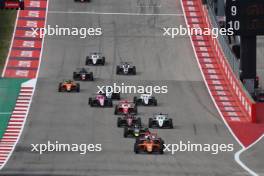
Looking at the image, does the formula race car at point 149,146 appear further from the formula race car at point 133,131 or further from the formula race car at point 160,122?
the formula race car at point 160,122

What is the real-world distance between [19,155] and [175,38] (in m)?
30.9

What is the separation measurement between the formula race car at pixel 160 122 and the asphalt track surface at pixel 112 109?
0.42 meters

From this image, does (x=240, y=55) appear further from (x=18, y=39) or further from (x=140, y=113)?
(x=18, y=39)

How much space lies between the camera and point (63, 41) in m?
78.6

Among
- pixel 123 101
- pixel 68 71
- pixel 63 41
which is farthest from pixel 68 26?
pixel 123 101

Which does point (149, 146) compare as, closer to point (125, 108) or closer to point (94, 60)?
point (125, 108)

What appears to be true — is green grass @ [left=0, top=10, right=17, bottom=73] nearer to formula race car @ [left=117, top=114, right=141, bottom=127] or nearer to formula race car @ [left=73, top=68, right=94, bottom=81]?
formula race car @ [left=73, top=68, right=94, bottom=81]

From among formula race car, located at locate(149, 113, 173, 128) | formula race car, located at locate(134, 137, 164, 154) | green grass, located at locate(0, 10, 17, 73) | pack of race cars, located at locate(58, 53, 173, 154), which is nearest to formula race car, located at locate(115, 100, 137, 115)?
pack of race cars, located at locate(58, 53, 173, 154)

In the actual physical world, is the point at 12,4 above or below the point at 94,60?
above

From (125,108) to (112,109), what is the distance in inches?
76.1

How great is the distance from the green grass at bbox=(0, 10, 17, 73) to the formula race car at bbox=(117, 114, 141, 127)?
16619 mm

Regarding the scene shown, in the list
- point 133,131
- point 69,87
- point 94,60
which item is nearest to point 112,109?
point 69,87

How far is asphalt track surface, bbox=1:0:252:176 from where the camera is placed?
47594 mm

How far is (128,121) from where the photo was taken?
5656 centimetres
